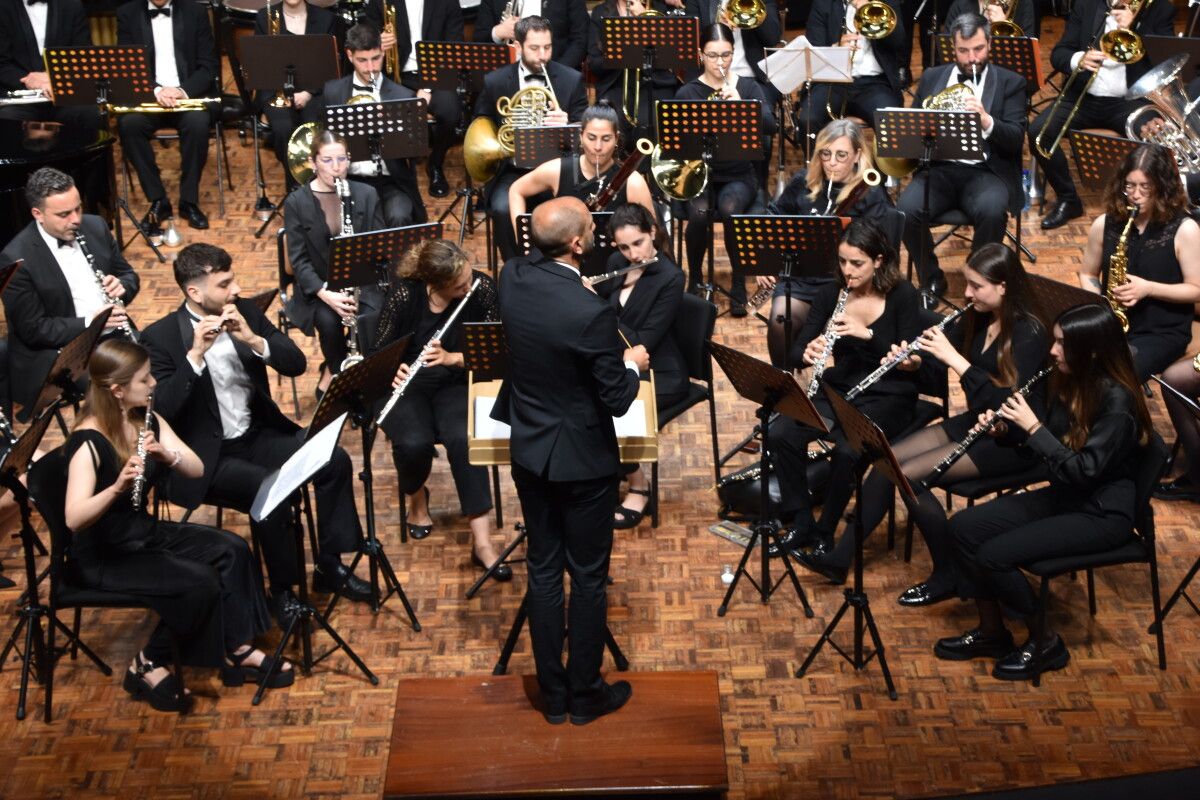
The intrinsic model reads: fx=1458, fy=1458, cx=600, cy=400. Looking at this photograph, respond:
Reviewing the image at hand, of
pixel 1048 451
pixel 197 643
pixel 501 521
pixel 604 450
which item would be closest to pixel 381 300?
pixel 501 521

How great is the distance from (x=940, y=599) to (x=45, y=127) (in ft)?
16.7

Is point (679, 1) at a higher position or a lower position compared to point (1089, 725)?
higher

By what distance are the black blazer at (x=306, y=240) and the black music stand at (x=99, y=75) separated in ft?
5.67

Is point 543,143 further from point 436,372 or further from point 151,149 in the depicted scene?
point 151,149

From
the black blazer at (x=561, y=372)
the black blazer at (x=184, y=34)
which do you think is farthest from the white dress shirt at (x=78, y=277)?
the black blazer at (x=561, y=372)

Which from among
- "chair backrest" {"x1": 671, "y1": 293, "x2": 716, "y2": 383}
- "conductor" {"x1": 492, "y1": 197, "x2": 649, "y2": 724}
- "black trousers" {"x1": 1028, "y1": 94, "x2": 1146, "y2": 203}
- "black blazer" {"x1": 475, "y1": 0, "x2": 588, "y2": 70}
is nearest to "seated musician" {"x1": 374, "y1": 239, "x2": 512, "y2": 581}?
"chair backrest" {"x1": 671, "y1": 293, "x2": 716, "y2": 383}

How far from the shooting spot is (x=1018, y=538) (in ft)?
14.9

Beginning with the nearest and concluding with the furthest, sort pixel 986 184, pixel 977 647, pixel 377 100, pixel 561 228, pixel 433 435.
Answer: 1. pixel 561 228
2. pixel 977 647
3. pixel 433 435
4. pixel 986 184
5. pixel 377 100

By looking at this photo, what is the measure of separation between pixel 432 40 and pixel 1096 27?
3.76 metres

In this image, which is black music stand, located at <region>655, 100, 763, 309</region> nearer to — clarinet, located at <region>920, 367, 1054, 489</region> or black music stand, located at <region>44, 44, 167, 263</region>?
clarinet, located at <region>920, 367, 1054, 489</region>

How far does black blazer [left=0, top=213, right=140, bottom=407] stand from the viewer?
19.2ft

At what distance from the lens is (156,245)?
7.97 meters

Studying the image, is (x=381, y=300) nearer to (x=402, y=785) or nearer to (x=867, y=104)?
(x=402, y=785)

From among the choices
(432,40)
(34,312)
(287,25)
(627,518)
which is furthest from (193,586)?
(432,40)
